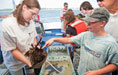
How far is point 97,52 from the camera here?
2.62ft

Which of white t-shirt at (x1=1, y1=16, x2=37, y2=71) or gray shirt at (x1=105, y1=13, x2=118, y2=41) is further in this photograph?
gray shirt at (x1=105, y1=13, x2=118, y2=41)

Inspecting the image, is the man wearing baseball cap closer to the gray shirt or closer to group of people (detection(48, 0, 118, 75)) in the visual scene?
group of people (detection(48, 0, 118, 75))

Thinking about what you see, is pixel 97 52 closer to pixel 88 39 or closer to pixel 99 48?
pixel 99 48

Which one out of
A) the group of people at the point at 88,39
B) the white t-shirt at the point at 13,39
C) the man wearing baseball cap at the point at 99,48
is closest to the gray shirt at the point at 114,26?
the group of people at the point at 88,39

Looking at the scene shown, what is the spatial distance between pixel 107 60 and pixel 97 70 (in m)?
0.13

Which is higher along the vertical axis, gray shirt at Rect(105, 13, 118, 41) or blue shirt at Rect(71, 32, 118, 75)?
gray shirt at Rect(105, 13, 118, 41)

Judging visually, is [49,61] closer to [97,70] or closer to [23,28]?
[23,28]

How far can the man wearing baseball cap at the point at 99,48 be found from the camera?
741 mm

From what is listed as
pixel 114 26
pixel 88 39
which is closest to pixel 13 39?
pixel 88 39

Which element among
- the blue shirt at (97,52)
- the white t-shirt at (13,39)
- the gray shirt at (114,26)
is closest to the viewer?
the blue shirt at (97,52)

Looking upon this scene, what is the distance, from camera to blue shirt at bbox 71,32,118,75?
0.74 meters

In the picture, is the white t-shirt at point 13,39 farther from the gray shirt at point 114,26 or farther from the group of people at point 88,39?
the gray shirt at point 114,26

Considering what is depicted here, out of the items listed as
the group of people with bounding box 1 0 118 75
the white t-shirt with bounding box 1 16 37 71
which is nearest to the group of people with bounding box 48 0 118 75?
the group of people with bounding box 1 0 118 75

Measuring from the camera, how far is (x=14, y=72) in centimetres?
110
